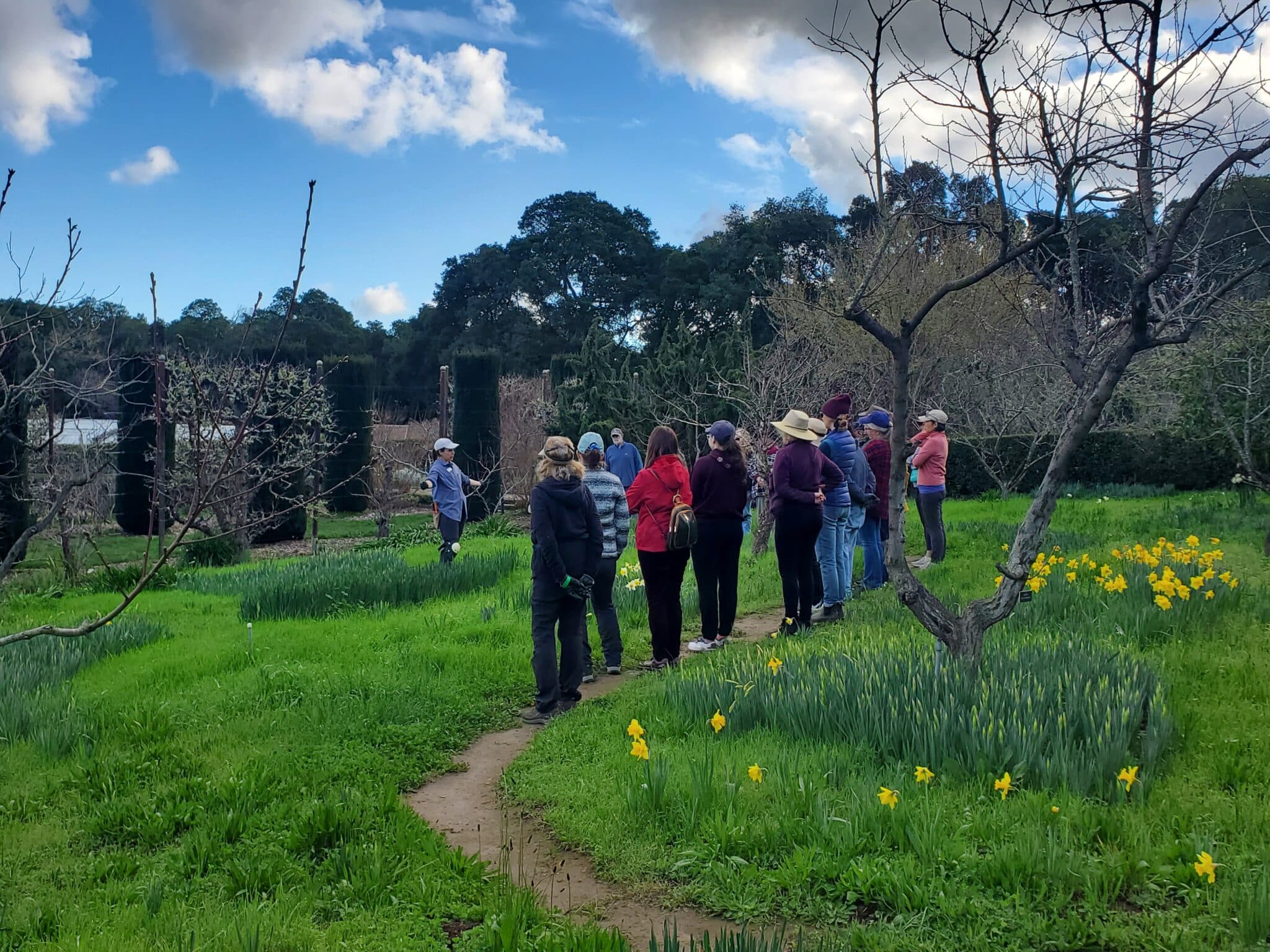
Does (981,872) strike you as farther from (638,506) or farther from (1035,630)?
(638,506)

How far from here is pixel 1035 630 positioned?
607 cm

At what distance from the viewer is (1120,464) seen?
17203mm

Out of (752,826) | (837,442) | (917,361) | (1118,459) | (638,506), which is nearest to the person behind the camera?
(752,826)

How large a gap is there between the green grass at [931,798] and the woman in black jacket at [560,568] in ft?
1.33

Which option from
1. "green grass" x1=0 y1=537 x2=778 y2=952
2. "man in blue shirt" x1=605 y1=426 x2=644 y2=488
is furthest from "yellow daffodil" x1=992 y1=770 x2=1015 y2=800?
"man in blue shirt" x1=605 y1=426 x2=644 y2=488

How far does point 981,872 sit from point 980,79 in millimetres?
3627

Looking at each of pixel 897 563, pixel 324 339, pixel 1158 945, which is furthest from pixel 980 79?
pixel 324 339

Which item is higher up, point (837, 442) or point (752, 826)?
point (837, 442)

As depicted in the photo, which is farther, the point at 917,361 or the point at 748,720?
the point at 917,361

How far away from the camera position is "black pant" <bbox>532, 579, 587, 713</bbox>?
5.75m

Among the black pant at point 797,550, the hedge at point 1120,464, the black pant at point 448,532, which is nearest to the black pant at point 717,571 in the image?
the black pant at point 797,550

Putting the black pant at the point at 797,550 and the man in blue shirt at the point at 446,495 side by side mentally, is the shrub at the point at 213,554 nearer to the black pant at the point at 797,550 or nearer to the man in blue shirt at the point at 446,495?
the man in blue shirt at the point at 446,495

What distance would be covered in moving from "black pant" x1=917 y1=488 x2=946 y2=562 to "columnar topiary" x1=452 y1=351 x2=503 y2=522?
10267 millimetres

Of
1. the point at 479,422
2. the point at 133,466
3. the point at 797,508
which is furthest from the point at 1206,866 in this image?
Answer: the point at 133,466
